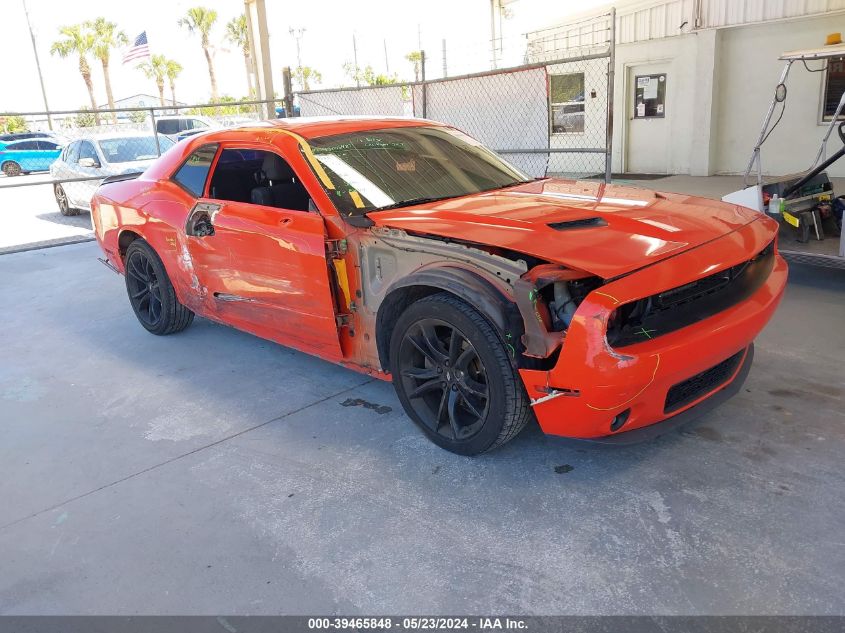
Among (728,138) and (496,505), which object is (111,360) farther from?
(728,138)

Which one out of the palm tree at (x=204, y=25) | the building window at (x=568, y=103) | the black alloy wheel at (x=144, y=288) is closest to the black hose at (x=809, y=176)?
the black alloy wheel at (x=144, y=288)

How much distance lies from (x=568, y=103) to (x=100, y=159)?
9.44 metres

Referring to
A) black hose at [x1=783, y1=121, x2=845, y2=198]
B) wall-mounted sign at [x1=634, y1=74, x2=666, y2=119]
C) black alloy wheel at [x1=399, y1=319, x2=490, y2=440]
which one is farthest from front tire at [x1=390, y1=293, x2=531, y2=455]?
wall-mounted sign at [x1=634, y1=74, x2=666, y2=119]

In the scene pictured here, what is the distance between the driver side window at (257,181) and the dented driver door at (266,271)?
107 millimetres

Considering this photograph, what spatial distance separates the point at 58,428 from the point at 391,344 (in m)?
2.14

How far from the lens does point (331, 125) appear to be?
4125 mm

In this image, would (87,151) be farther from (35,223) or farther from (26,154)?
(26,154)

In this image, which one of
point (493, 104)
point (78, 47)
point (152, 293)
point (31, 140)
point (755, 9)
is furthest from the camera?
point (78, 47)

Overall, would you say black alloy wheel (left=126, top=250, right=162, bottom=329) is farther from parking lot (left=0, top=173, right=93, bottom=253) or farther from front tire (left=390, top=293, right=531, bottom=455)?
parking lot (left=0, top=173, right=93, bottom=253)

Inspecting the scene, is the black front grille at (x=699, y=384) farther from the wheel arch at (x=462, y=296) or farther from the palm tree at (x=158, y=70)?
the palm tree at (x=158, y=70)

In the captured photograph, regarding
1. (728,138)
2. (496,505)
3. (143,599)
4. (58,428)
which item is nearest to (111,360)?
(58,428)

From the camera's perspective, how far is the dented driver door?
3615mm

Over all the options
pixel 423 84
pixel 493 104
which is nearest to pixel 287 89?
pixel 423 84

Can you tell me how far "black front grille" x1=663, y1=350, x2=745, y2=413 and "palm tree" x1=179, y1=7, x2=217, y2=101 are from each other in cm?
5375
